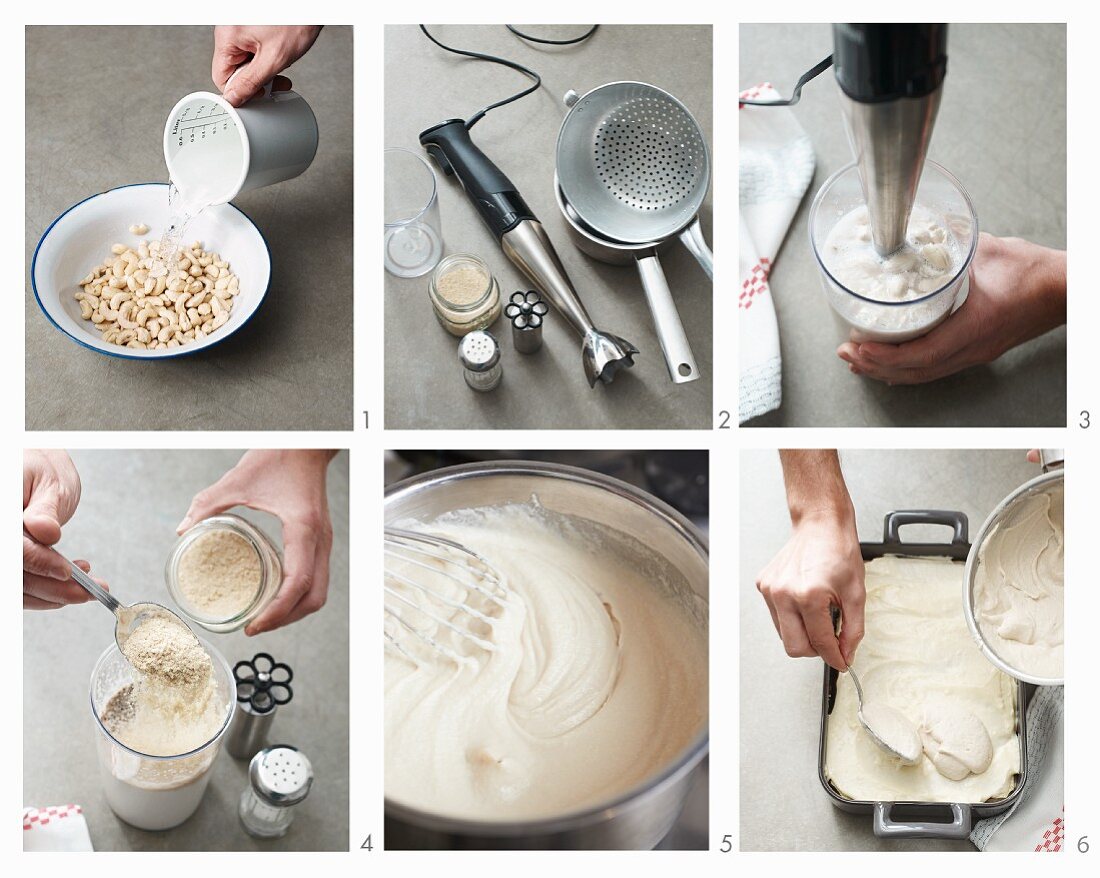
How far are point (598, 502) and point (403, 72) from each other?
0.47 m

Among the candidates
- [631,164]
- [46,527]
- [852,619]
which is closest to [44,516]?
[46,527]

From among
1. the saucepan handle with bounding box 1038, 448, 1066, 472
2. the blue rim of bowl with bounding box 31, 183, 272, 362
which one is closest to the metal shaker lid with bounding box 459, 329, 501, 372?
the blue rim of bowl with bounding box 31, 183, 272, 362

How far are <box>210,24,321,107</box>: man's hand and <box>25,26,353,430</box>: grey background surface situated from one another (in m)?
0.07

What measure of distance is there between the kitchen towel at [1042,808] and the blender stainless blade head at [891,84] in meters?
0.60

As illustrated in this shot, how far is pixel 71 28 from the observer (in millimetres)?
966

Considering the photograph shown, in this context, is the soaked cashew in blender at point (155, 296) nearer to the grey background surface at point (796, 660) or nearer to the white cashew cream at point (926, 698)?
the grey background surface at point (796, 660)

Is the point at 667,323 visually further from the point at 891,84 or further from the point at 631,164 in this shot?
the point at 891,84

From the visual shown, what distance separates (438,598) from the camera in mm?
865

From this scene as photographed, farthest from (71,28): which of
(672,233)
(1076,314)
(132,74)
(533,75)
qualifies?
(1076,314)

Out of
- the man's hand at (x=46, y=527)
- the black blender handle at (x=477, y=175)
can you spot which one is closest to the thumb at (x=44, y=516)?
the man's hand at (x=46, y=527)

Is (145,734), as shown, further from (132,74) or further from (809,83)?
(809,83)

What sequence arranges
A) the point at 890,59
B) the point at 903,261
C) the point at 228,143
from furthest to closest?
1. the point at 228,143
2. the point at 903,261
3. the point at 890,59

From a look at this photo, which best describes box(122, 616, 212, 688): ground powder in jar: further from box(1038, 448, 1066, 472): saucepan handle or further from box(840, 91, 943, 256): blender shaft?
box(1038, 448, 1066, 472): saucepan handle

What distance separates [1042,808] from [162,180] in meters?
1.07
